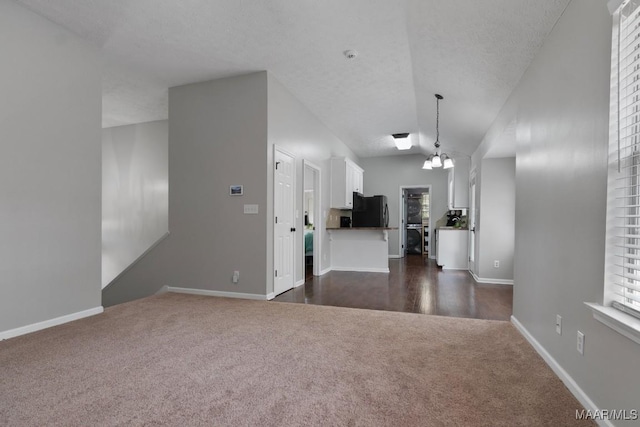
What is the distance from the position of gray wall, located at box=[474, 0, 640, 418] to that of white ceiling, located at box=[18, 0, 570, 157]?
0.42 meters

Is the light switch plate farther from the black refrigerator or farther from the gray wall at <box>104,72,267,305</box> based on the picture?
the black refrigerator

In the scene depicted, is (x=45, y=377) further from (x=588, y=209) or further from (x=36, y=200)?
(x=588, y=209)

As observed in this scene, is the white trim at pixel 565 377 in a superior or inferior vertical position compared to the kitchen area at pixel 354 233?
inferior

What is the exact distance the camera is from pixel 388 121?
611 centimetres

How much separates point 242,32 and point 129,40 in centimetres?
119

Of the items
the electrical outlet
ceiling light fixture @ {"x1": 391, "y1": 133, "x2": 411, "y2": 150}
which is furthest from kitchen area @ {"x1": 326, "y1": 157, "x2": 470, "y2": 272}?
the electrical outlet

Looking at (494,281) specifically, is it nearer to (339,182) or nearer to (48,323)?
(339,182)

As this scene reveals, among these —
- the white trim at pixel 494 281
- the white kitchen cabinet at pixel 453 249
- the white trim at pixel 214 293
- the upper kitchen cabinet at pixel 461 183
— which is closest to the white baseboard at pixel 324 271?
the white trim at pixel 214 293

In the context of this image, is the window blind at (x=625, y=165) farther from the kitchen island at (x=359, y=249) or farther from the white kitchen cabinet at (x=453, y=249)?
the white kitchen cabinet at (x=453, y=249)

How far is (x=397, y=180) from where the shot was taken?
9.01 m

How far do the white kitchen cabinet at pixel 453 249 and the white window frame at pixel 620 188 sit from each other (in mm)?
5441

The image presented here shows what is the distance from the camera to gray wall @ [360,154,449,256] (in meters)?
8.73

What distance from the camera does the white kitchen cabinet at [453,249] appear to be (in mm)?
6781

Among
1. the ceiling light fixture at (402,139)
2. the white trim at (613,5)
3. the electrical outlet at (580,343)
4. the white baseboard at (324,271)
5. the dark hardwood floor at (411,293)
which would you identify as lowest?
the white baseboard at (324,271)
